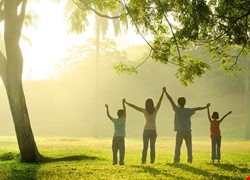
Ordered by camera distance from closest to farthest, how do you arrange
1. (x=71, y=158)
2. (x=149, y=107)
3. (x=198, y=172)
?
(x=198, y=172)
(x=149, y=107)
(x=71, y=158)

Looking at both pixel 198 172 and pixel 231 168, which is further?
pixel 231 168

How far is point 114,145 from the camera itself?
42.1ft

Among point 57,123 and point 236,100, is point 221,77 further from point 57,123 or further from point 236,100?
point 57,123

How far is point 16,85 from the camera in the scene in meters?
15.8

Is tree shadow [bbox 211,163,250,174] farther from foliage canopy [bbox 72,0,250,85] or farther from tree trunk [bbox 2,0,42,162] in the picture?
tree trunk [bbox 2,0,42,162]

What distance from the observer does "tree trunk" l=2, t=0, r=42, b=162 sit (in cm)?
1577

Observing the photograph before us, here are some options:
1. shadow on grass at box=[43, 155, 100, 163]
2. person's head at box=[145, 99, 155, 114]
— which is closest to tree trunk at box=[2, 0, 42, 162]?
shadow on grass at box=[43, 155, 100, 163]

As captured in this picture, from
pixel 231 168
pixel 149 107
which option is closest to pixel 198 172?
pixel 231 168

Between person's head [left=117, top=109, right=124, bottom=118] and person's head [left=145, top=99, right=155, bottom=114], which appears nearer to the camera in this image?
person's head [left=145, top=99, right=155, bottom=114]

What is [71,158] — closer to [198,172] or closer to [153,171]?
[153,171]

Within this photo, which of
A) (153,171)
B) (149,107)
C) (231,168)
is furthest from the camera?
(149,107)

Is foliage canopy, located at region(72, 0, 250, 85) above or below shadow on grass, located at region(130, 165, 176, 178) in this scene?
above

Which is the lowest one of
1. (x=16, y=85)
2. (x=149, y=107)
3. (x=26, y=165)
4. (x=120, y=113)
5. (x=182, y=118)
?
(x=26, y=165)

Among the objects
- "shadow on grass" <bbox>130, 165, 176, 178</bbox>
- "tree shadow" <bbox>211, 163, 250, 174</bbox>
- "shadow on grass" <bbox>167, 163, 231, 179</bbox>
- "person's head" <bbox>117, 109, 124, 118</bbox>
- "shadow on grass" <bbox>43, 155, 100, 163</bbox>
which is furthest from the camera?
"shadow on grass" <bbox>43, 155, 100, 163</bbox>
